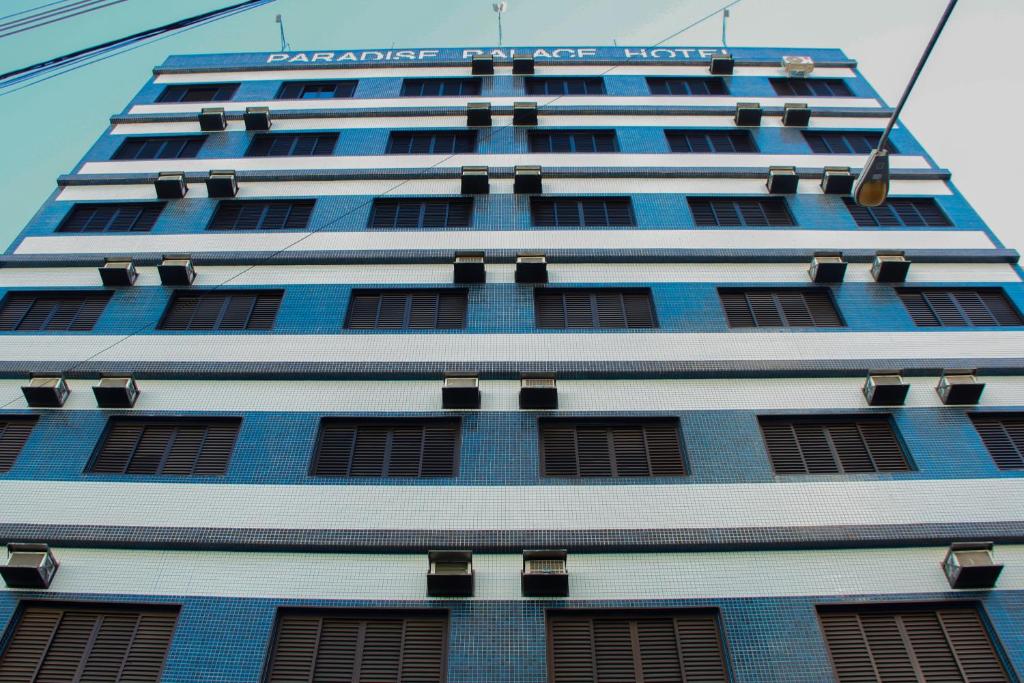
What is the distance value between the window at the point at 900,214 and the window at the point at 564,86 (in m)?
10.7

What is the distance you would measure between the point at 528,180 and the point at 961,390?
12.7m

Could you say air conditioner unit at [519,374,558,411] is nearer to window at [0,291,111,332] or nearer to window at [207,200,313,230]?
window at [207,200,313,230]

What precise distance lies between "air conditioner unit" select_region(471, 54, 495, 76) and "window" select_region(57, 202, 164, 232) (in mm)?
12903

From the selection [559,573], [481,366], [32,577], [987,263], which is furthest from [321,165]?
[987,263]

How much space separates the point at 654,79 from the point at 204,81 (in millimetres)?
17709

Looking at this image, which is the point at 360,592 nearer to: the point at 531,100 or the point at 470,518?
the point at 470,518

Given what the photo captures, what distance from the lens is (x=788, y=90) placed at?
2861 cm

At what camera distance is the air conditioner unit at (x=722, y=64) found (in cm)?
2861

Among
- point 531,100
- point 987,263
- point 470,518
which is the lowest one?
point 470,518

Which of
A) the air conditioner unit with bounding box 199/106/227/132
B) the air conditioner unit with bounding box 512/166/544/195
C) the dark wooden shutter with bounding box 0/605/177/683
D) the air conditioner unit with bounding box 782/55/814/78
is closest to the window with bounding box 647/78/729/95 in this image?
the air conditioner unit with bounding box 782/55/814/78

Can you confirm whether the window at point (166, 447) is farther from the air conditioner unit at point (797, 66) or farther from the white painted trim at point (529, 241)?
the air conditioner unit at point (797, 66)

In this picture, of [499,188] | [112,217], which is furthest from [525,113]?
[112,217]

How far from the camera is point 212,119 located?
2611 cm

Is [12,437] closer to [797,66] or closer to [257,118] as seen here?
[257,118]
